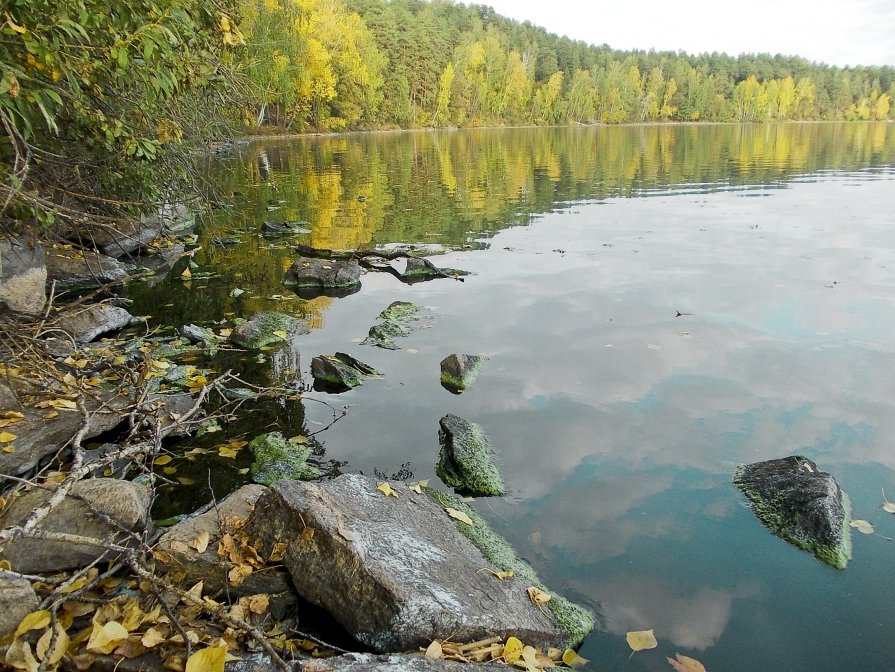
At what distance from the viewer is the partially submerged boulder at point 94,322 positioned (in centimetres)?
816

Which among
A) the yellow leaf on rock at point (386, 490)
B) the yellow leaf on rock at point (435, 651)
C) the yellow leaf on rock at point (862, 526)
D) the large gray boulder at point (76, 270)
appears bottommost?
the yellow leaf on rock at point (862, 526)

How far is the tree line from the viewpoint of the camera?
7062 cm

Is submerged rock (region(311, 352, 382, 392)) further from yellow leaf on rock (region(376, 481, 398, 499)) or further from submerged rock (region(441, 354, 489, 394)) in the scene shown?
yellow leaf on rock (region(376, 481, 398, 499))

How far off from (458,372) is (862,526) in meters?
4.35

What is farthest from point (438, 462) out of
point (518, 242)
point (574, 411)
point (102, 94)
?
point (518, 242)

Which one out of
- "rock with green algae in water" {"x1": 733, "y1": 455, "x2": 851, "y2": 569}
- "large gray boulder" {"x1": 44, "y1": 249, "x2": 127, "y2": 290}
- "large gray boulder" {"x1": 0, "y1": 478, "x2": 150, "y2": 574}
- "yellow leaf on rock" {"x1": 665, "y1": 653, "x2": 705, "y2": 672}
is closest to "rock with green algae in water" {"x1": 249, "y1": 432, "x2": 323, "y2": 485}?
"large gray boulder" {"x1": 0, "y1": 478, "x2": 150, "y2": 574}

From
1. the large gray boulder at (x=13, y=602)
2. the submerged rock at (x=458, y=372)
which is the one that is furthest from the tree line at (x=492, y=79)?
the large gray boulder at (x=13, y=602)

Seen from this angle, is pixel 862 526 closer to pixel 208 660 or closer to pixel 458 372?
pixel 458 372

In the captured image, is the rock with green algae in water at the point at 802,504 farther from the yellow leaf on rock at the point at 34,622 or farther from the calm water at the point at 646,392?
the yellow leaf on rock at the point at 34,622

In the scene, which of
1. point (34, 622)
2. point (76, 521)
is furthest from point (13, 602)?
point (76, 521)

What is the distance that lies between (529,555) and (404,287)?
7882mm

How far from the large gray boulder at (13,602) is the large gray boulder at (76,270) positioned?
28.8ft

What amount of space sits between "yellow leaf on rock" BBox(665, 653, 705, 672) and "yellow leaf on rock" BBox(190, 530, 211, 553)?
302 centimetres

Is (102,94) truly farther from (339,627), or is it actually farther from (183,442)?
(339,627)
